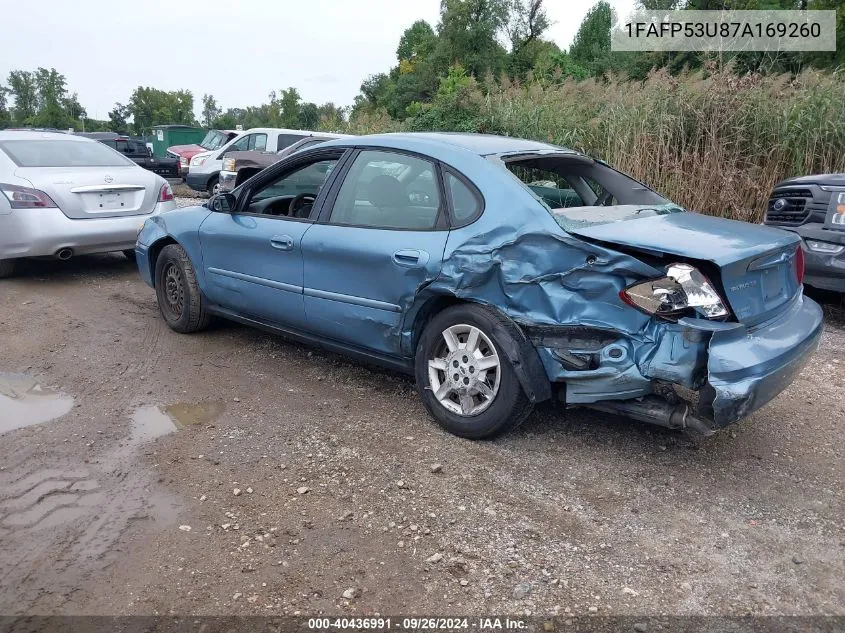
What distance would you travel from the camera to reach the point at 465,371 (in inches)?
146

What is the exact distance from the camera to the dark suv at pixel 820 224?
556 centimetres

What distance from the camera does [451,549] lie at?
9.34ft

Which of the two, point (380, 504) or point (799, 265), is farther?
point (799, 265)

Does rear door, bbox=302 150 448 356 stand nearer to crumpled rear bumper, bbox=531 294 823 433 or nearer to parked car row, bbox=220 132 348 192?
crumpled rear bumper, bbox=531 294 823 433

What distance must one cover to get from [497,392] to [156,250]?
3512 mm

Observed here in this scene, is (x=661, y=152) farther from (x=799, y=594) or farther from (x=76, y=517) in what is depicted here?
(x=76, y=517)

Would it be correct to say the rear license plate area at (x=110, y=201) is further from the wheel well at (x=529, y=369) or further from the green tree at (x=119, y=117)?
the green tree at (x=119, y=117)

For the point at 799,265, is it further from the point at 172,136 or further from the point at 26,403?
the point at 172,136

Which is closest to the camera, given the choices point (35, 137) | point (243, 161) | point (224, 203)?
point (224, 203)

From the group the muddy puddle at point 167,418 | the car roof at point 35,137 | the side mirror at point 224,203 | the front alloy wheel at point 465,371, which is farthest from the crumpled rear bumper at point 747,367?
the car roof at point 35,137

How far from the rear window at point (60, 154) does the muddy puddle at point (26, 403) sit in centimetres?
355

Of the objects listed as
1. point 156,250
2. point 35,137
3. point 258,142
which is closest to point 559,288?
point 156,250

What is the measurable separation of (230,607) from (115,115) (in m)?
96.9

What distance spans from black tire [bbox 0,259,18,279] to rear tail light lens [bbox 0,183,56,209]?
749mm
